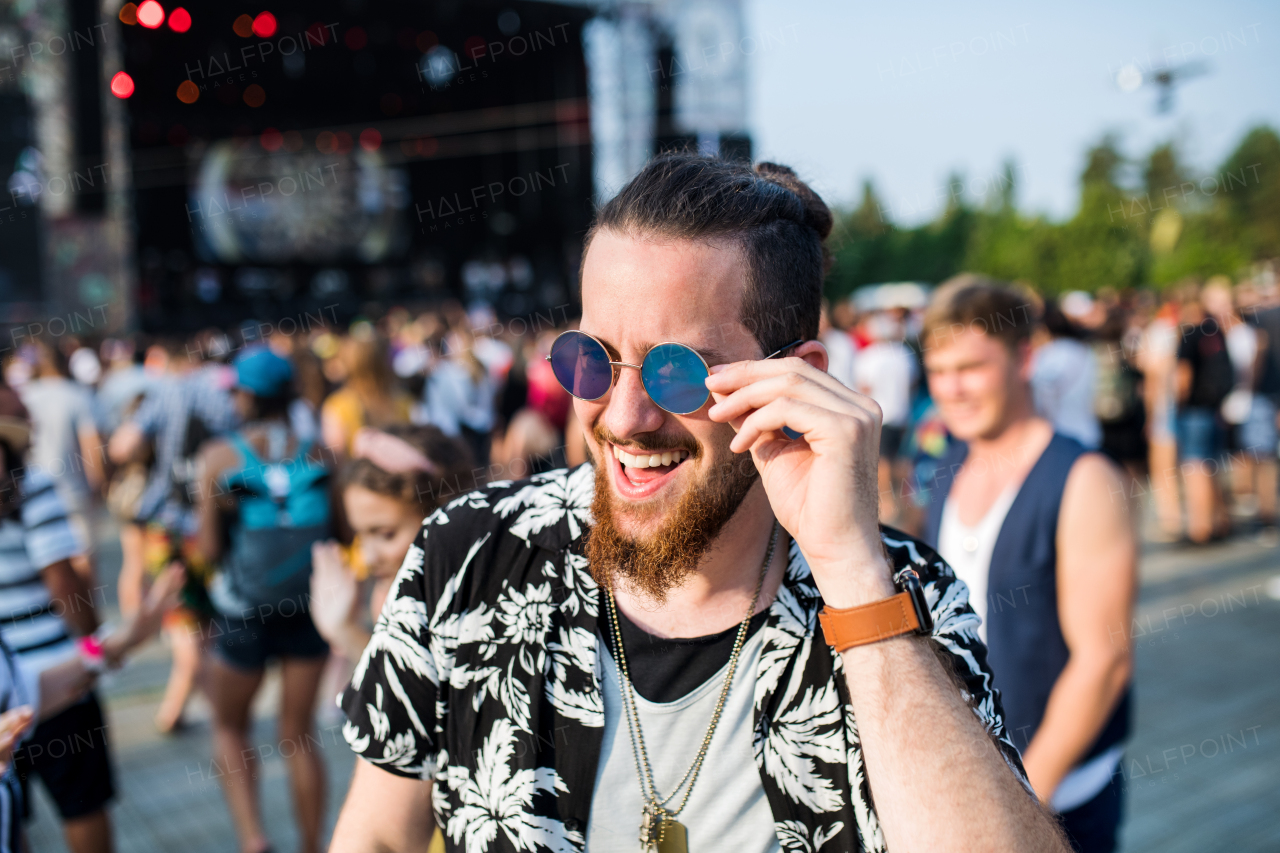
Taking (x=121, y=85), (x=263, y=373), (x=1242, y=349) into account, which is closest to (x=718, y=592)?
(x=263, y=373)

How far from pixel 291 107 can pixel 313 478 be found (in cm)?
1852

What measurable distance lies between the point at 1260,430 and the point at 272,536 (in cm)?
835

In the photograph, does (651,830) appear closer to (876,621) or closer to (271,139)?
(876,621)

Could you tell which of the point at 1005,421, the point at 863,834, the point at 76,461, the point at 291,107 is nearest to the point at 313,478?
the point at 1005,421

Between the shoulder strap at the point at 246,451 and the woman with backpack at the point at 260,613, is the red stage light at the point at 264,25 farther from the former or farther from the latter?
the woman with backpack at the point at 260,613

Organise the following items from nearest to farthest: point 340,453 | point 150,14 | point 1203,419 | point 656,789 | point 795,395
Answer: point 795,395 < point 656,789 < point 340,453 < point 1203,419 < point 150,14

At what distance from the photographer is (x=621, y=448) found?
1.33 m

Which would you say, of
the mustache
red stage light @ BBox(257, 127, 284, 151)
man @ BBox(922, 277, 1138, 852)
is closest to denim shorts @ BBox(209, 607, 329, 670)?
man @ BBox(922, 277, 1138, 852)

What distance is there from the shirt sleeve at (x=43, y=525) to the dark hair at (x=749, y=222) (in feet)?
8.03

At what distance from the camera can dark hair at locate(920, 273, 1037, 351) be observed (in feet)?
8.67

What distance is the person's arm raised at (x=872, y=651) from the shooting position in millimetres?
1061

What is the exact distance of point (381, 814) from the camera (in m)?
1.33

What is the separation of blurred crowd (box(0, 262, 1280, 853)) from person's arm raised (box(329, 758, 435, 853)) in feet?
3.80

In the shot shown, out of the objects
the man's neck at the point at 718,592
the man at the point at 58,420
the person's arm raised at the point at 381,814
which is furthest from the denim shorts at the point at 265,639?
the man at the point at 58,420
